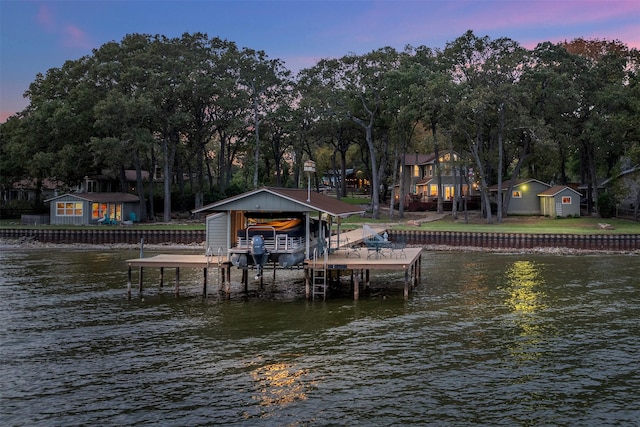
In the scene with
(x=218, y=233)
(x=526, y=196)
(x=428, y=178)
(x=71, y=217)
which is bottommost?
(x=218, y=233)

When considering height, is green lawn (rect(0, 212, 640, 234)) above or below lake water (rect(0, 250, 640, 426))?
above

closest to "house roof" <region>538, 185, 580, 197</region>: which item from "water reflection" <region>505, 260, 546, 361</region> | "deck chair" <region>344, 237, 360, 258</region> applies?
"water reflection" <region>505, 260, 546, 361</region>

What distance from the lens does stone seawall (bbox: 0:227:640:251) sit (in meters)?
48.3

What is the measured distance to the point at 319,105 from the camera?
67.4 m

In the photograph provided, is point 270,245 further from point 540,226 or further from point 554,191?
point 554,191

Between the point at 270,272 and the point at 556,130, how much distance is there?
39750mm

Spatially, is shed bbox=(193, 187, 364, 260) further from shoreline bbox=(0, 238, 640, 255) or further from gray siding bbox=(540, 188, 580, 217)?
gray siding bbox=(540, 188, 580, 217)

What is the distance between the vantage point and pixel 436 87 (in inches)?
2260

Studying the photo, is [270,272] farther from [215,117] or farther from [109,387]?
[215,117]

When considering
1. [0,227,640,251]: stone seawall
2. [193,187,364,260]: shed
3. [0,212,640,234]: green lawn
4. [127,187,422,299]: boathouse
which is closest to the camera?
[127,187,422,299]: boathouse

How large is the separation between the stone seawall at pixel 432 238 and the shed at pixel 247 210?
16894 millimetres

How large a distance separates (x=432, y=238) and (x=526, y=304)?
2605 cm

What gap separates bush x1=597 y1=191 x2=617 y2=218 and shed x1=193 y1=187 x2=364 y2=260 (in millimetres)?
46228

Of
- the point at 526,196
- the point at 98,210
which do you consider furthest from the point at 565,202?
the point at 98,210
